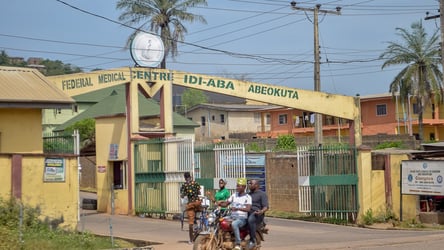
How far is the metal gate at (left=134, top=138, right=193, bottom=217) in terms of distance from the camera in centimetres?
2689

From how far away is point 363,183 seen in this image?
80.5ft

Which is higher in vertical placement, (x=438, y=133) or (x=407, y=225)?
(x=438, y=133)

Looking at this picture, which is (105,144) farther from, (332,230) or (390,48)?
(390,48)

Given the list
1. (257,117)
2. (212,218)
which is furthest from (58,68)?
(212,218)

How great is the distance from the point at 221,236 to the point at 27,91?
356 inches

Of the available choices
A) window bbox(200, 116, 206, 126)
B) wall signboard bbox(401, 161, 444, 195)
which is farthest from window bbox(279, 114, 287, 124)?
wall signboard bbox(401, 161, 444, 195)

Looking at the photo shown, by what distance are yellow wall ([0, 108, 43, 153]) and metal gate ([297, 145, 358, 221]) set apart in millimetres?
9944

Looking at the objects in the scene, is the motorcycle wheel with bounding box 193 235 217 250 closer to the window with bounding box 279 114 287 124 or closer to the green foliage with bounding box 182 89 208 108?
the window with bounding box 279 114 287 124

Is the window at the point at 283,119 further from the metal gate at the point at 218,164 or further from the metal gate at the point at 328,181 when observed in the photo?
the metal gate at the point at 328,181

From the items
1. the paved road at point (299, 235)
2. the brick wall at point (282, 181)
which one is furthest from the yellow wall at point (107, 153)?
the brick wall at point (282, 181)

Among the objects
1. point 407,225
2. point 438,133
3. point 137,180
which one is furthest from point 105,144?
point 438,133

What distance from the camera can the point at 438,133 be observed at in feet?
201

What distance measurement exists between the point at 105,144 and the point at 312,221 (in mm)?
9997

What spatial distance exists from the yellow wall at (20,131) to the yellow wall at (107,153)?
8.24m
